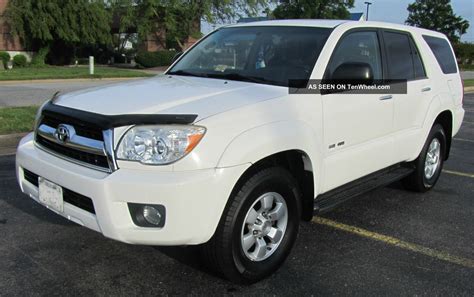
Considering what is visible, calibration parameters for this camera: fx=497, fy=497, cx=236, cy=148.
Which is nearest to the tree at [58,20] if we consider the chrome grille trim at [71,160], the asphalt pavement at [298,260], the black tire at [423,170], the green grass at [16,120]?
the green grass at [16,120]

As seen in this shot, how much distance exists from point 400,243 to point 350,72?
1.50 m

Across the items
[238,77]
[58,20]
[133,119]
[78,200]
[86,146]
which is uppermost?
[58,20]

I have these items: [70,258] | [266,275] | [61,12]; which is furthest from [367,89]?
[61,12]

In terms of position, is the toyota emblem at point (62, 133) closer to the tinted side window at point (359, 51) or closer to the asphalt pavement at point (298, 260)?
the asphalt pavement at point (298, 260)

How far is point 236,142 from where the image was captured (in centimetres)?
300

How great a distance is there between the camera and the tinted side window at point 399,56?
4715 mm

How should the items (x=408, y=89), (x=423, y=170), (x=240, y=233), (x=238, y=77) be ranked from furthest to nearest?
(x=423, y=170), (x=408, y=89), (x=238, y=77), (x=240, y=233)

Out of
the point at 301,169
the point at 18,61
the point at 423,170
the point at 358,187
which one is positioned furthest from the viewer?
the point at 18,61

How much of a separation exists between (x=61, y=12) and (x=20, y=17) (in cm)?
260

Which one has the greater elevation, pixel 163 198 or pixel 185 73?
pixel 185 73

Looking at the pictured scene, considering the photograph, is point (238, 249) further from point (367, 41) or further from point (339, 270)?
point (367, 41)

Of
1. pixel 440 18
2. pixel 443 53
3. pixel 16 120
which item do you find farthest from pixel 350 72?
pixel 440 18

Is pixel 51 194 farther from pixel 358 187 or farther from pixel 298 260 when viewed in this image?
pixel 358 187

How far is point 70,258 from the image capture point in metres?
3.71
